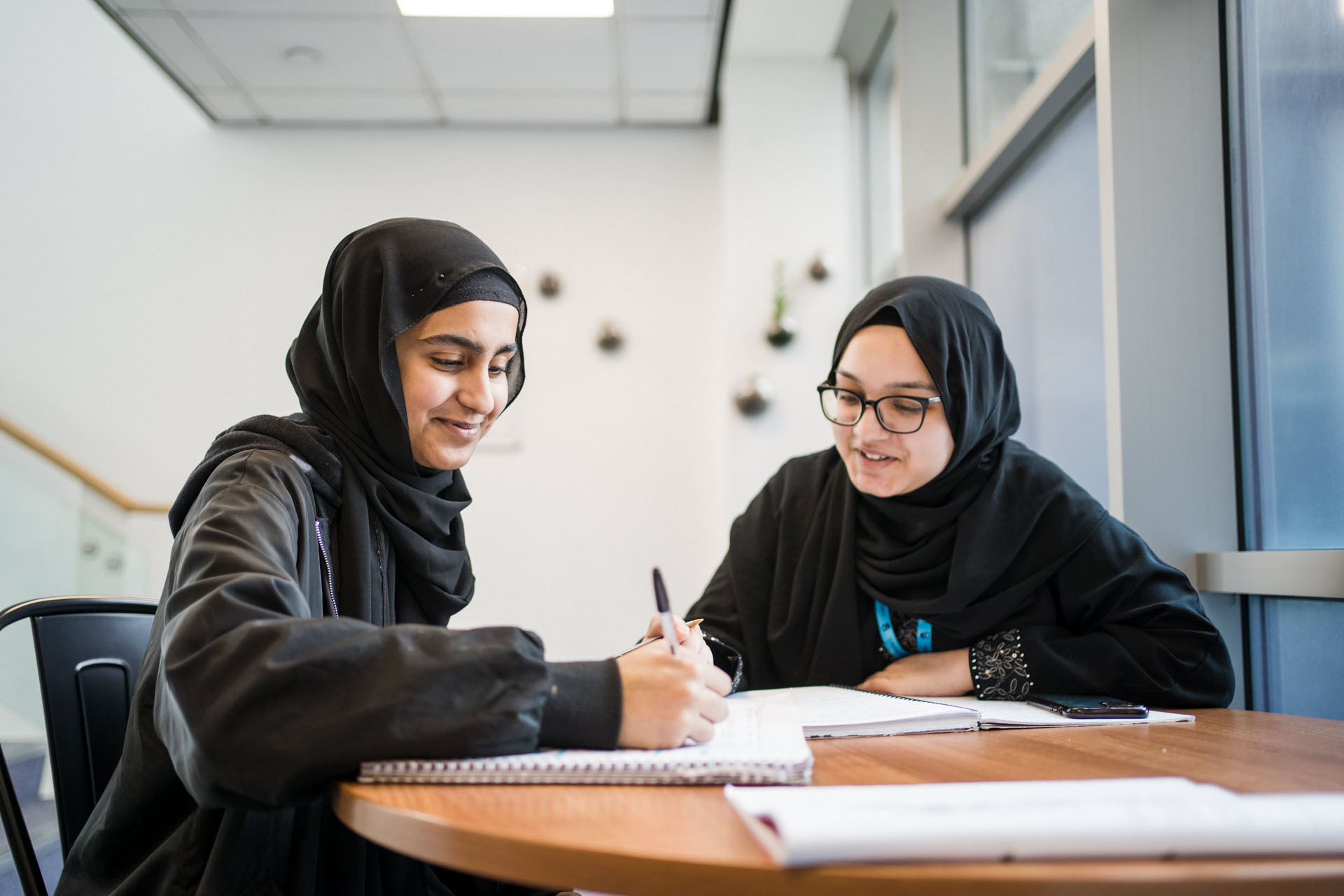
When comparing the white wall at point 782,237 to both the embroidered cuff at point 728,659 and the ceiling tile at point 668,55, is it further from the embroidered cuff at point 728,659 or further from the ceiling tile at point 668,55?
the embroidered cuff at point 728,659

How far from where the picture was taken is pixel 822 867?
518 millimetres

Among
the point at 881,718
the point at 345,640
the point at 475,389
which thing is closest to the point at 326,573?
the point at 475,389

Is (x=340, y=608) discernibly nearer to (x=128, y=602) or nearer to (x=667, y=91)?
(x=128, y=602)

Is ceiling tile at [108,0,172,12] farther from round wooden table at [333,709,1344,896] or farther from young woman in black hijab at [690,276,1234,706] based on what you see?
round wooden table at [333,709,1344,896]

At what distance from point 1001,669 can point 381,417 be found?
953mm

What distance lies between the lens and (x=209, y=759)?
71 centimetres

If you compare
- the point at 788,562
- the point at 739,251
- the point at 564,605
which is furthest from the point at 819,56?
the point at 788,562

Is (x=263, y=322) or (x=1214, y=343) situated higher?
(x=263, y=322)

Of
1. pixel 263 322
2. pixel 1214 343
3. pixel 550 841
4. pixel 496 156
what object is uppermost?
pixel 496 156

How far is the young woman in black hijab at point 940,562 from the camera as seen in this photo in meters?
1.36

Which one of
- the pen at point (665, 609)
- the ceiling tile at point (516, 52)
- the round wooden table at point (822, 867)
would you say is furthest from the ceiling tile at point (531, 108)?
the round wooden table at point (822, 867)

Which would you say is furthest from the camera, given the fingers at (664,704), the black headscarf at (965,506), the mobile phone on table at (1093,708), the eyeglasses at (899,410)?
the eyeglasses at (899,410)

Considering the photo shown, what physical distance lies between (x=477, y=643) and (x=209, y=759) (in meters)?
0.21

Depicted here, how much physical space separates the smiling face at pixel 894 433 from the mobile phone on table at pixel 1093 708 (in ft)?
1.52
